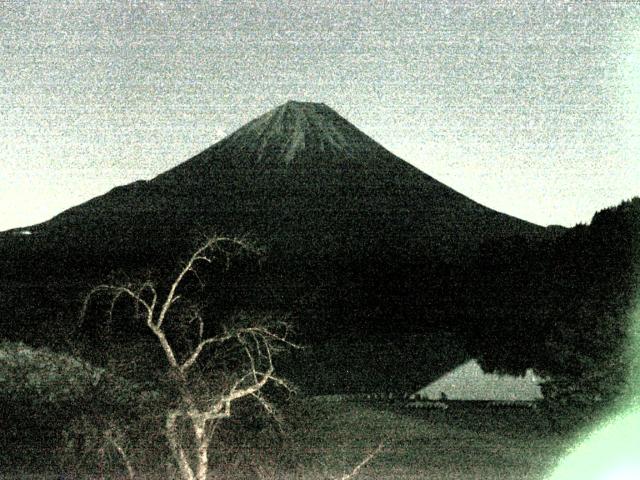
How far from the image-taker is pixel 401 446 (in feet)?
54.4

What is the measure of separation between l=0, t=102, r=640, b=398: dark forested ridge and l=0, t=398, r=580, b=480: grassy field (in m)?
2.12

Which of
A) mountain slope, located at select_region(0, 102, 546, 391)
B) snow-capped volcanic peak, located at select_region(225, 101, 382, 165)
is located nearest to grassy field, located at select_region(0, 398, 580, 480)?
mountain slope, located at select_region(0, 102, 546, 391)

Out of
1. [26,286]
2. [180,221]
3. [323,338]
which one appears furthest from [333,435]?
[180,221]

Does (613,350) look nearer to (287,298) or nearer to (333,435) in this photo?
(333,435)

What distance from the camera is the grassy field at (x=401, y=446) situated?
1367cm

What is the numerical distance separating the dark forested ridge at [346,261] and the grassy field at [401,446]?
6.96ft

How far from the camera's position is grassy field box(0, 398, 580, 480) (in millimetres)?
13672

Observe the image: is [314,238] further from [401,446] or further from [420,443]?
[401,446]

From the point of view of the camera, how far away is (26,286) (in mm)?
65250

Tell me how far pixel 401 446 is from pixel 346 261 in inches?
2719

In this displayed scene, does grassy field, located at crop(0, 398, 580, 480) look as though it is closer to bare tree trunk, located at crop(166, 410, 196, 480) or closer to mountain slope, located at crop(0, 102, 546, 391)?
bare tree trunk, located at crop(166, 410, 196, 480)

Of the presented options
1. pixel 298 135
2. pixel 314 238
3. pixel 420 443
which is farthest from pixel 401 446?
pixel 298 135

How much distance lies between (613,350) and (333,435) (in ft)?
19.7

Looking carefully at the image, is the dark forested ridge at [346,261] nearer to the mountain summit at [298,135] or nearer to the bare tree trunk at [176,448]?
the mountain summit at [298,135]
